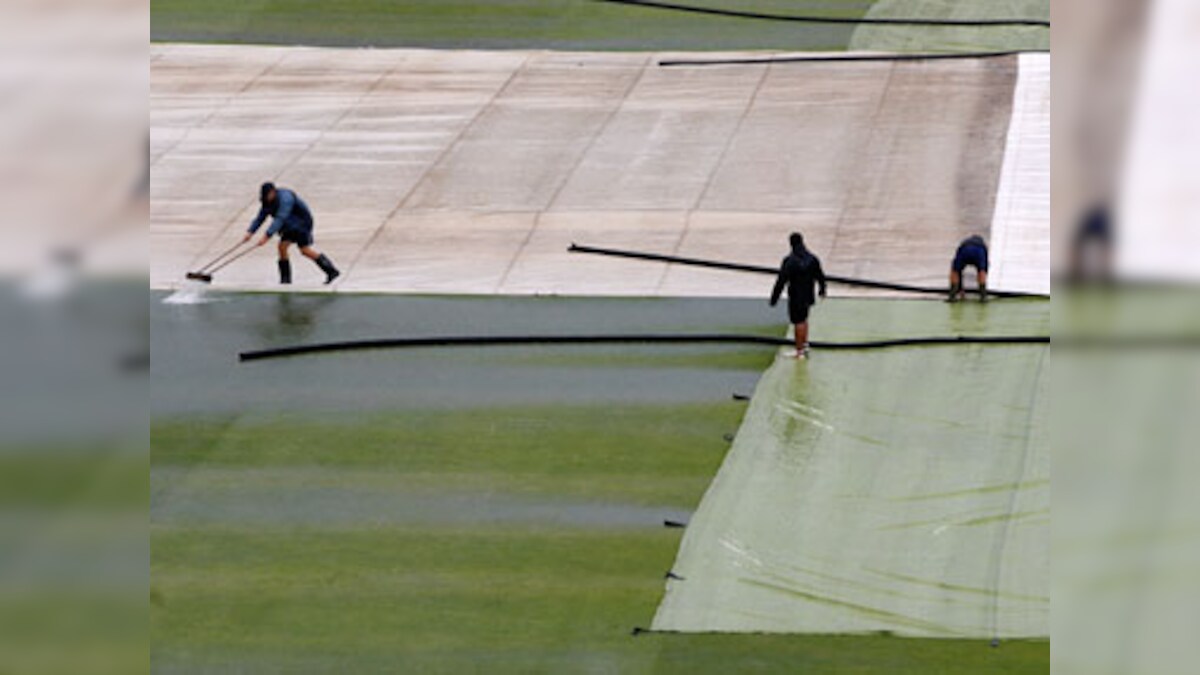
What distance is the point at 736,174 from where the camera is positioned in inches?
1214

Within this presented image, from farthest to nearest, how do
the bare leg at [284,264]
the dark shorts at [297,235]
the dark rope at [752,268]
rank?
the bare leg at [284,264] < the dark shorts at [297,235] < the dark rope at [752,268]

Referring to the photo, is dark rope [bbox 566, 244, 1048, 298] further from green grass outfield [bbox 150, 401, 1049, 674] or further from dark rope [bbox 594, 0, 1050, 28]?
dark rope [bbox 594, 0, 1050, 28]

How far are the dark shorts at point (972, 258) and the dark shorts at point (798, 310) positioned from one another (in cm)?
265

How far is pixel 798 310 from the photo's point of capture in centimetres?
2261

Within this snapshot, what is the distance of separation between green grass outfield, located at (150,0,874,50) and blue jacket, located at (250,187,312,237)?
12628mm

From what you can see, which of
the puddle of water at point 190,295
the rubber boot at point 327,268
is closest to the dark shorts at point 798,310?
the rubber boot at point 327,268

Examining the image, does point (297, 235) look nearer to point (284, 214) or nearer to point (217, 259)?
point (284, 214)

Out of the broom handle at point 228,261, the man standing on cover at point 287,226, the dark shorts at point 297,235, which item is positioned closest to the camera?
the man standing on cover at point 287,226

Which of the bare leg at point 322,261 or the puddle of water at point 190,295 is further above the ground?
the bare leg at point 322,261

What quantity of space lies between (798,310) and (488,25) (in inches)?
717

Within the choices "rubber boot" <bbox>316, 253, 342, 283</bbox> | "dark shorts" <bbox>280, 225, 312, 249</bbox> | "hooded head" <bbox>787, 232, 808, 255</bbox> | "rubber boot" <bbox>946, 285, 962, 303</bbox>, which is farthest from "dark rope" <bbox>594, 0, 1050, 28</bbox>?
"hooded head" <bbox>787, 232, 808, 255</bbox>

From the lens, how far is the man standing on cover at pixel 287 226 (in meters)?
25.5

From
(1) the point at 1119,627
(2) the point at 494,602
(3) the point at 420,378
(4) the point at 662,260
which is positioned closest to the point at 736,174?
(4) the point at 662,260

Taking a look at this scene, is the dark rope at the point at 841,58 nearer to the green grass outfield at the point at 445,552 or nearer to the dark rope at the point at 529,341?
the dark rope at the point at 529,341
